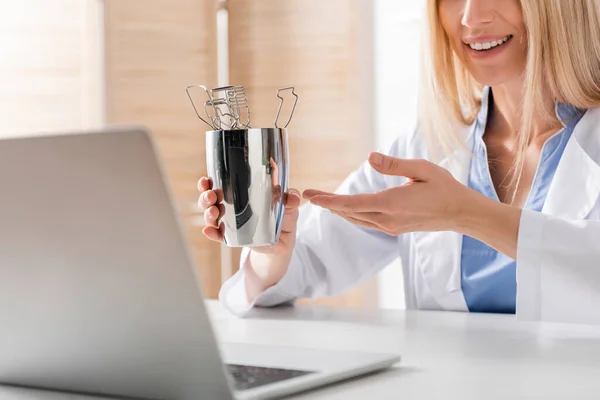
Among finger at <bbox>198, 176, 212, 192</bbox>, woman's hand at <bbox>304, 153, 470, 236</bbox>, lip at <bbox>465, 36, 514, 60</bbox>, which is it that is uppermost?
lip at <bbox>465, 36, 514, 60</bbox>

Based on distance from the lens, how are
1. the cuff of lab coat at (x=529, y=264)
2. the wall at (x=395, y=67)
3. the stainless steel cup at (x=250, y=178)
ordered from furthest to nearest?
the wall at (x=395, y=67)
the cuff of lab coat at (x=529, y=264)
the stainless steel cup at (x=250, y=178)

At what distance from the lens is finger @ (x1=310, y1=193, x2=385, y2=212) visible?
110cm

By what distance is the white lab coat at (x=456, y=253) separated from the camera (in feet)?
3.87

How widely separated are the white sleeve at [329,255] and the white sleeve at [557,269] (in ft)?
1.27

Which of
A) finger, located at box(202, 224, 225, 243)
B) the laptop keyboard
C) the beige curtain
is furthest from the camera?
the beige curtain

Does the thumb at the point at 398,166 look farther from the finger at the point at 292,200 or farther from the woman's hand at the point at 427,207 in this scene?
the finger at the point at 292,200

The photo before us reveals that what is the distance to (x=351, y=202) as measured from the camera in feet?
3.68

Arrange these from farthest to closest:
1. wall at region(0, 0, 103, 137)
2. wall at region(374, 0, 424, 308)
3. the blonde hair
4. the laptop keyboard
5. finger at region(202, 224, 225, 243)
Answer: wall at region(374, 0, 424, 308), wall at region(0, 0, 103, 137), the blonde hair, finger at region(202, 224, 225, 243), the laptop keyboard

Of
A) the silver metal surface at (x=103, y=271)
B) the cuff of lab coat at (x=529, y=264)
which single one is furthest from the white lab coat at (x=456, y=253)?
the silver metal surface at (x=103, y=271)

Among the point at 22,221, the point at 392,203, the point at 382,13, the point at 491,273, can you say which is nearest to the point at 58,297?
the point at 22,221

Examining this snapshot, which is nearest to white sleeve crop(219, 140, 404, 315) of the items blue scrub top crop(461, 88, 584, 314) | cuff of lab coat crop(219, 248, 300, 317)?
cuff of lab coat crop(219, 248, 300, 317)

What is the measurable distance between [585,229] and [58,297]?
79cm

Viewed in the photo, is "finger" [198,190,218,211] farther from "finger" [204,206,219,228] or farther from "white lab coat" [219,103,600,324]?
"white lab coat" [219,103,600,324]

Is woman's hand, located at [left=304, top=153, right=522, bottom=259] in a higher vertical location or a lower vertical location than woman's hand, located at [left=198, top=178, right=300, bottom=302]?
higher
